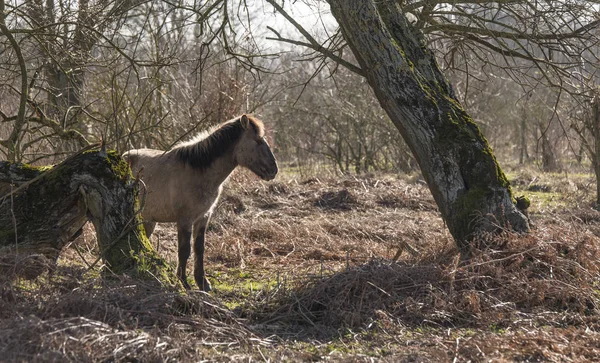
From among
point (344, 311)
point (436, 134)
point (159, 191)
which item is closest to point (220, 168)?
point (159, 191)

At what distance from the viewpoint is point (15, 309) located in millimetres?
4887

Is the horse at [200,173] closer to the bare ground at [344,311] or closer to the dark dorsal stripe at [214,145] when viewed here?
the dark dorsal stripe at [214,145]

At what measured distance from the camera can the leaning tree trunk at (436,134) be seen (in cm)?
689

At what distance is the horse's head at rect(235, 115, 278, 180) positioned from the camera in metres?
7.98

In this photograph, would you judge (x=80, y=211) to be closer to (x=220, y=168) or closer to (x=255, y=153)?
(x=220, y=168)

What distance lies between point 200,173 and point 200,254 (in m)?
0.97

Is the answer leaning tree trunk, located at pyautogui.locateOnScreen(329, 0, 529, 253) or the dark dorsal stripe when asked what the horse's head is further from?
leaning tree trunk, located at pyautogui.locateOnScreen(329, 0, 529, 253)

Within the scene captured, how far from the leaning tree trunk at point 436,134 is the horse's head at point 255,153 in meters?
1.65

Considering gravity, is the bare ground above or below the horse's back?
below

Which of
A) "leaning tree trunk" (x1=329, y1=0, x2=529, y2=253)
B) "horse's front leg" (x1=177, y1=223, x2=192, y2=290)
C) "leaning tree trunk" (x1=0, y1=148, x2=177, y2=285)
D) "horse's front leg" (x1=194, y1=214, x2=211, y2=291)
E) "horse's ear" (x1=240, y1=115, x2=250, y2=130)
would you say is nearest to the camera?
"leaning tree trunk" (x1=0, y1=148, x2=177, y2=285)

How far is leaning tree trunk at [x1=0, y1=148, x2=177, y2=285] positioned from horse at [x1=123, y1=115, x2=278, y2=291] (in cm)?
175

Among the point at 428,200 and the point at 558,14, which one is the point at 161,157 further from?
the point at 428,200

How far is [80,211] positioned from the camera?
605 centimetres

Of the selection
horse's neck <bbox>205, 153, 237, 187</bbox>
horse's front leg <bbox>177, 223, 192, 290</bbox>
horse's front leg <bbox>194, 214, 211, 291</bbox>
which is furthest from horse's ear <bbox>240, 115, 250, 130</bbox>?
horse's front leg <bbox>177, 223, 192, 290</bbox>
